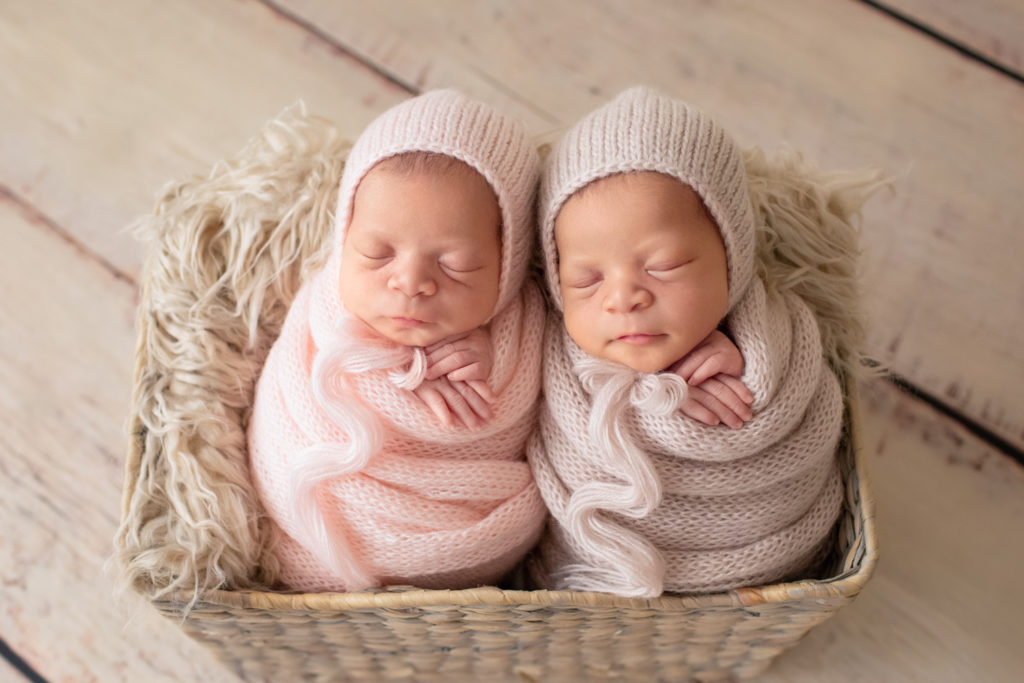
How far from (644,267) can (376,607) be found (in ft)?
1.52

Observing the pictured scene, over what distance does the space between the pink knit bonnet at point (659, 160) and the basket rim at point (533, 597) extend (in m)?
0.32

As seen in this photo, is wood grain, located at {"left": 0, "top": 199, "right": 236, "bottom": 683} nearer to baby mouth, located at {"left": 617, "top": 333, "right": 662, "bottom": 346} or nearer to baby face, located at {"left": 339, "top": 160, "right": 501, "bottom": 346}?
baby face, located at {"left": 339, "top": 160, "right": 501, "bottom": 346}

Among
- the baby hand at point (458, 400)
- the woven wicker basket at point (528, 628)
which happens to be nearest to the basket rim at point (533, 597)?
the woven wicker basket at point (528, 628)

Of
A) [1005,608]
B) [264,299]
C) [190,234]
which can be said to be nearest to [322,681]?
[264,299]

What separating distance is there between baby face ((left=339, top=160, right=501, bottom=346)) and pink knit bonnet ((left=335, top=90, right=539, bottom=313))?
0.01 meters

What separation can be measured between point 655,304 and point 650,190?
0.12 metres

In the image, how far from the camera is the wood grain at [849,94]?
1460mm

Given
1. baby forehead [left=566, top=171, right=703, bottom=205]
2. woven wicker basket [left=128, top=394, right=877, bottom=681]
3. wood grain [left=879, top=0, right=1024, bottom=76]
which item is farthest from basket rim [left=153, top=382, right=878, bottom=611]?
wood grain [left=879, top=0, right=1024, bottom=76]

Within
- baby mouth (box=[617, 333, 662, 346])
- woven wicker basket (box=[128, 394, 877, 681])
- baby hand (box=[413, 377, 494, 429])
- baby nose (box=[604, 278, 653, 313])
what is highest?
baby nose (box=[604, 278, 653, 313])

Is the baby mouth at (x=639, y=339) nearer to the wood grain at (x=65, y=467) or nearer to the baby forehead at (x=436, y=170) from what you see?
the baby forehead at (x=436, y=170)

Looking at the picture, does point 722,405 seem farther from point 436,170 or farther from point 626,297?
point 436,170

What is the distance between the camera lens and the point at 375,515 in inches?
40.1

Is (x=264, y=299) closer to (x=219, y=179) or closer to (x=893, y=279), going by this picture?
(x=219, y=179)

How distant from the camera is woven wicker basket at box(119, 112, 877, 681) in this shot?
991 millimetres
